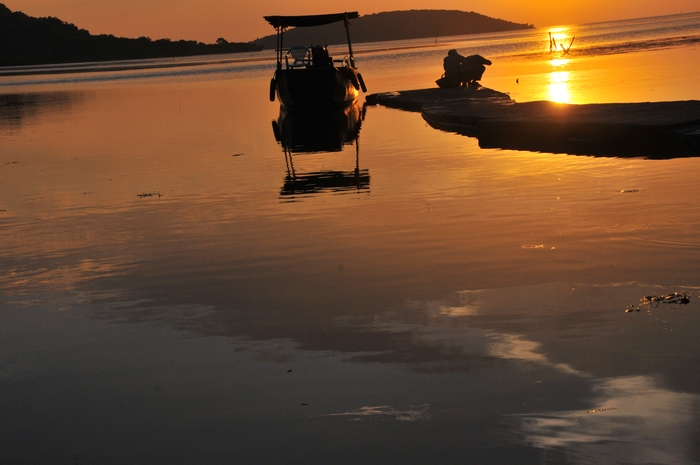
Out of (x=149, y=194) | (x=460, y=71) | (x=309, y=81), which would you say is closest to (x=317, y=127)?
(x=309, y=81)

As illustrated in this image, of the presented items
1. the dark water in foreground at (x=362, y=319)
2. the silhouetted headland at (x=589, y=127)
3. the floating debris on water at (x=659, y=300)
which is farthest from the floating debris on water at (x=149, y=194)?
the floating debris on water at (x=659, y=300)

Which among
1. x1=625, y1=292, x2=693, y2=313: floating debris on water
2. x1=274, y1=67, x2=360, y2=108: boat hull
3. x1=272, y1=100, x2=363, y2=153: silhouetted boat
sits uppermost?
x1=274, y1=67, x2=360, y2=108: boat hull

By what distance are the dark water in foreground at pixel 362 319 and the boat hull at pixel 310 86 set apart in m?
15.0

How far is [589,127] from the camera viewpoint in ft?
50.6

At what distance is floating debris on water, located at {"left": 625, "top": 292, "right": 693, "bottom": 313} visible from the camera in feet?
20.3

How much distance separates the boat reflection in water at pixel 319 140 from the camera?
13.3 metres

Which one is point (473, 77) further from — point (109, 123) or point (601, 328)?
point (601, 328)

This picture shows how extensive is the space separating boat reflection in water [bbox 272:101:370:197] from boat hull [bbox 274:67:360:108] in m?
0.38

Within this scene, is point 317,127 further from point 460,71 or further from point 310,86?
point 460,71

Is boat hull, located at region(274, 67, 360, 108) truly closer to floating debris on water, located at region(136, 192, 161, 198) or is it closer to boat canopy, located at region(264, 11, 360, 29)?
boat canopy, located at region(264, 11, 360, 29)

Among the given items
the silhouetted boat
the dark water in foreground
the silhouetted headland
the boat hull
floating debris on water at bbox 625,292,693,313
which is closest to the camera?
the dark water in foreground

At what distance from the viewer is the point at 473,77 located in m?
34.2

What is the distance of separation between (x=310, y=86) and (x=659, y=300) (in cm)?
2328

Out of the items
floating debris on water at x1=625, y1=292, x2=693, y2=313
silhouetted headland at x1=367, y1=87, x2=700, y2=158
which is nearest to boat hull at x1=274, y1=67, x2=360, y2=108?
silhouetted headland at x1=367, y1=87, x2=700, y2=158
